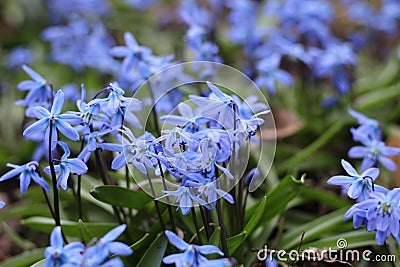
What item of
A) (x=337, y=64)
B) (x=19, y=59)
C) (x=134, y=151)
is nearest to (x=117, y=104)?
(x=134, y=151)

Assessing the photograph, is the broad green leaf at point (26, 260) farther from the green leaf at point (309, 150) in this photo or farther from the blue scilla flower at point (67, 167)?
the green leaf at point (309, 150)

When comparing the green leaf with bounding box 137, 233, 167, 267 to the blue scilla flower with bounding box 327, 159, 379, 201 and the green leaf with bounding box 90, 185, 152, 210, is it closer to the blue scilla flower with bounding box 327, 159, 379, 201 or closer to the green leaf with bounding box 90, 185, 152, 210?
the green leaf with bounding box 90, 185, 152, 210

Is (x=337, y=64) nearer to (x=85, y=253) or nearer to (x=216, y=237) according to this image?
(x=216, y=237)

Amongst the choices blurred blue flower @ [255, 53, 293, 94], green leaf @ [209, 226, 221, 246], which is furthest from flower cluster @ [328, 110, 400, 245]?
blurred blue flower @ [255, 53, 293, 94]

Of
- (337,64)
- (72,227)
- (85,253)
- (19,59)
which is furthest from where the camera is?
(19,59)

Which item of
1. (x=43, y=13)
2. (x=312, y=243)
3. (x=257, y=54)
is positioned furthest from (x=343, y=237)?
(x=43, y=13)

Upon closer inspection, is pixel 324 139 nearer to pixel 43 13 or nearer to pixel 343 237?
pixel 343 237
